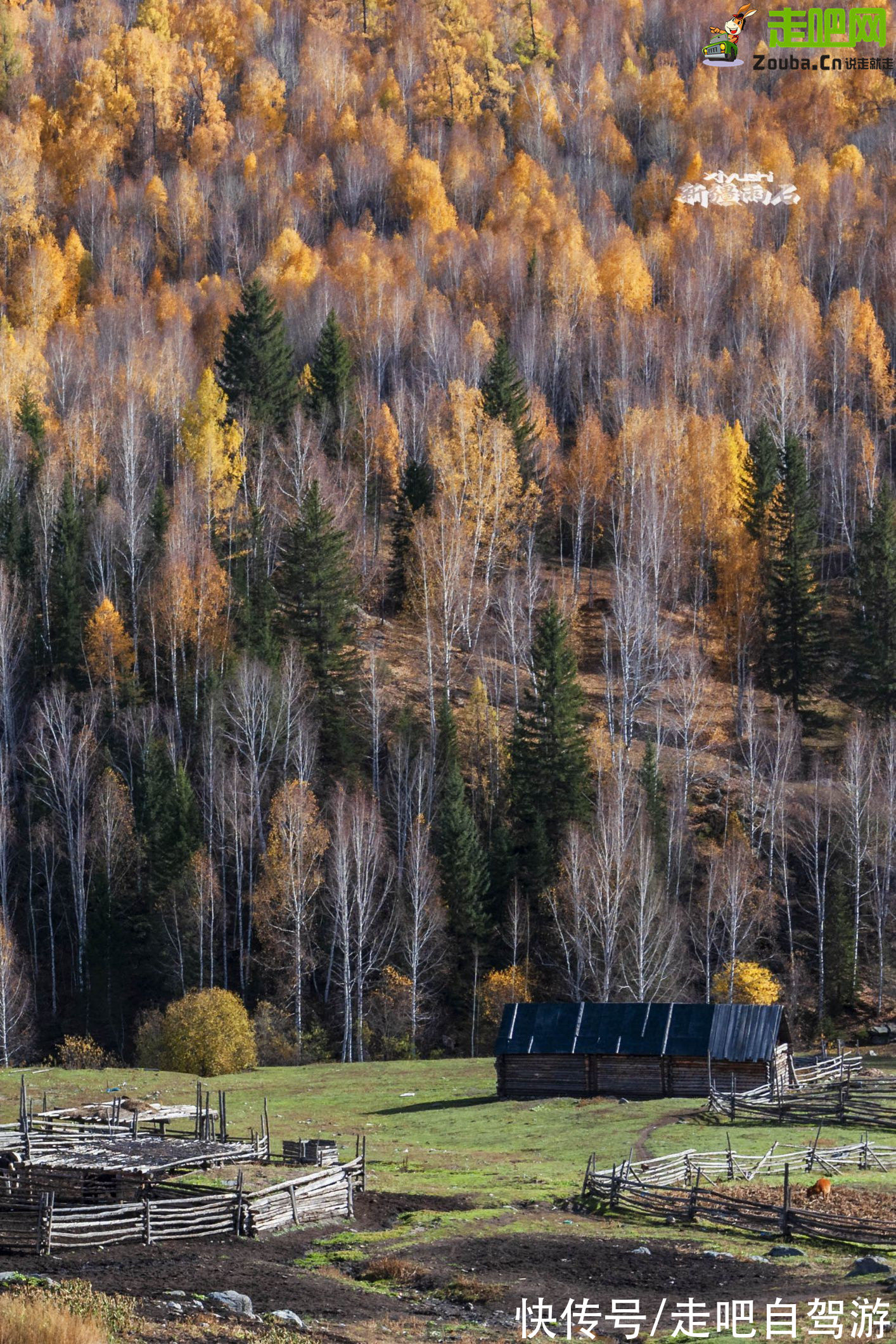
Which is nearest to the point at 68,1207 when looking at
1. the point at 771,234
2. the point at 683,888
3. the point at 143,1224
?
the point at 143,1224

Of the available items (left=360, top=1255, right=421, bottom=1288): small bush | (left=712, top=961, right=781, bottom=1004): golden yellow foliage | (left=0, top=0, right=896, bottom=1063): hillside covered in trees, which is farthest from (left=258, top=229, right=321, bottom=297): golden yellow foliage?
(left=360, top=1255, right=421, bottom=1288): small bush

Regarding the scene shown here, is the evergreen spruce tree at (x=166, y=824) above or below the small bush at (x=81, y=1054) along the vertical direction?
above

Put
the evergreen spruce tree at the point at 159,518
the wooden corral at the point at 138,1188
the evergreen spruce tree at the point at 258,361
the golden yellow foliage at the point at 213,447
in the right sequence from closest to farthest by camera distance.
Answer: the wooden corral at the point at 138,1188 → the evergreen spruce tree at the point at 159,518 → the golden yellow foliage at the point at 213,447 → the evergreen spruce tree at the point at 258,361

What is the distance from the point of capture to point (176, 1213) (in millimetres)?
28094

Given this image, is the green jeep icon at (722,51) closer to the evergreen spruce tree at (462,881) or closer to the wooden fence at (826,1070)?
the evergreen spruce tree at (462,881)

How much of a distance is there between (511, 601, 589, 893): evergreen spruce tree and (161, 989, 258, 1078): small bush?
57.8 feet

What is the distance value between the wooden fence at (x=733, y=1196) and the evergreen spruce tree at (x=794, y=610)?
4776 cm

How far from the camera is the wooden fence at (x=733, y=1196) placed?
2775cm

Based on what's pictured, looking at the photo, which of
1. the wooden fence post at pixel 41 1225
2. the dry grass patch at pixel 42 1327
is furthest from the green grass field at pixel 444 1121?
the dry grass patch at pixel 42 1327

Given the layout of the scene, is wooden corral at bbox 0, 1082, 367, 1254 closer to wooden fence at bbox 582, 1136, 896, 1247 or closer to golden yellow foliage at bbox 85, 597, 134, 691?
wooden fence at bbox 582, 1136, 896, 1247

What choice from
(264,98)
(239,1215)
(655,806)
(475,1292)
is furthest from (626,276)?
(475,1292)

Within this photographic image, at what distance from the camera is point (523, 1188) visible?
33562 mm

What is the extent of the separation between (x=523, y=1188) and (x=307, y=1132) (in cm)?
1017

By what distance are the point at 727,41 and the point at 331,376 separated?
8641 cm
